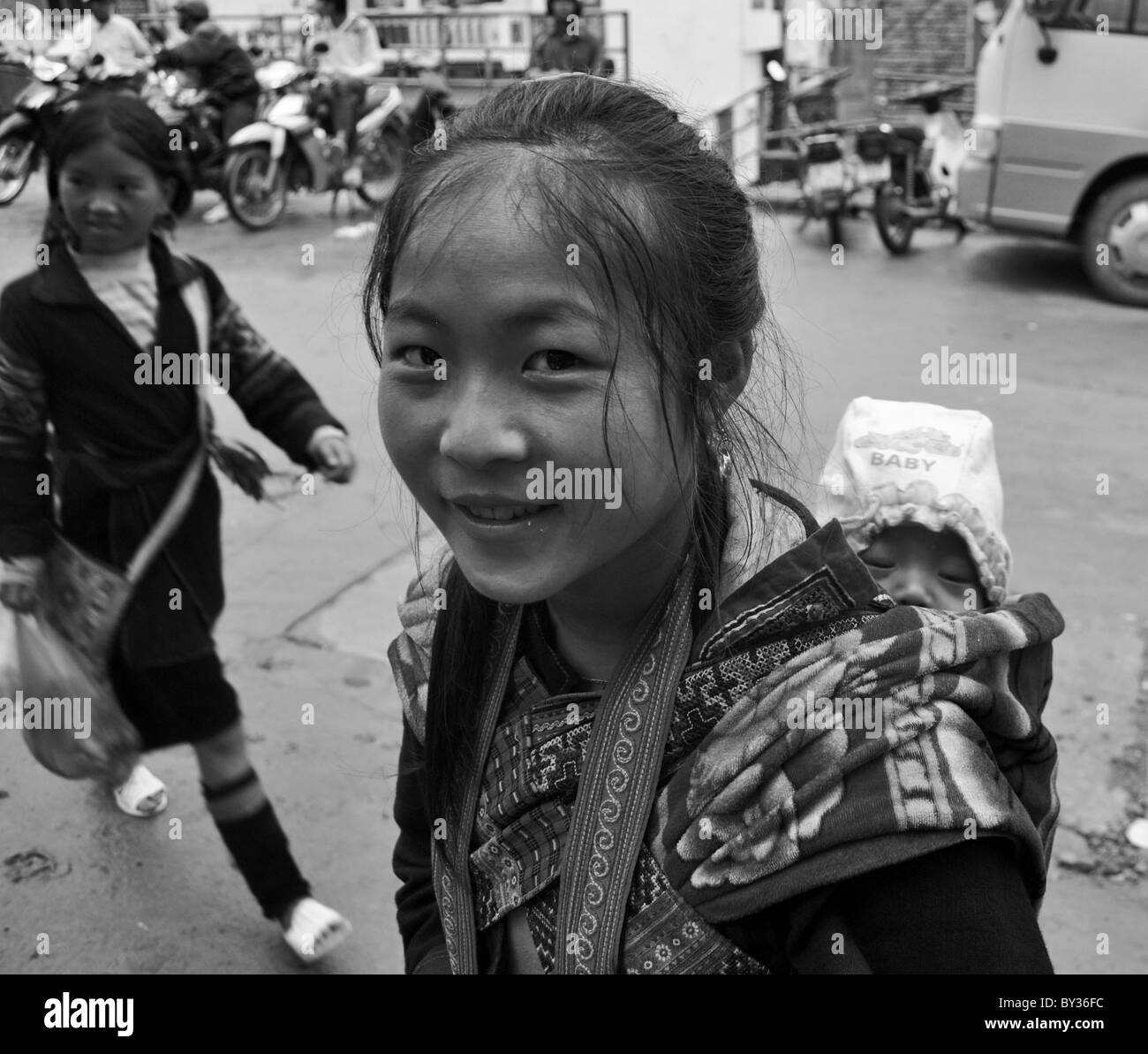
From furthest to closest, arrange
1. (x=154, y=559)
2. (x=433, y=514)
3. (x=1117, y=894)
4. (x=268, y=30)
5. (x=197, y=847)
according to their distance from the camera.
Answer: (x=268, y=30) < (x=197, y=847) < (x=1117, y=894) < (x=154, y=559) < (x=433, y=514)

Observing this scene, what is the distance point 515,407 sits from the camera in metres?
1.02

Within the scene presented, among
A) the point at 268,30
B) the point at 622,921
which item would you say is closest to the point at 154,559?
the point at 622,921

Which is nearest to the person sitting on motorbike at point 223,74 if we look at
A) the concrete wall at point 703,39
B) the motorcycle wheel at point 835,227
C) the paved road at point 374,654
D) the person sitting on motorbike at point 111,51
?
the person sitting on motorbike at point 111,51

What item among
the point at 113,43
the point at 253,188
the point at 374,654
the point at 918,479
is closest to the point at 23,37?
the point at 113,43

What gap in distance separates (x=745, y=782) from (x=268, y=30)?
15682 mm

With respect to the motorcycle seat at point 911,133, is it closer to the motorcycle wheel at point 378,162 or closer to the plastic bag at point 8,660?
the motorcycle wheel at point 378,162

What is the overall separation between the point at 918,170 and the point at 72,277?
22.8ft

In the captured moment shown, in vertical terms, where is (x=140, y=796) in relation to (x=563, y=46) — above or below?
below

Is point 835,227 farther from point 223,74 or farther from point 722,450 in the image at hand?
point 722,450

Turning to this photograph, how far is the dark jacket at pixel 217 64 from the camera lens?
33.8ft

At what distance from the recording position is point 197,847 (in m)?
3.08

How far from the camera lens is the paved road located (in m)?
2.78

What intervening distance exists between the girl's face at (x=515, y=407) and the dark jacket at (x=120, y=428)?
160 centimetres
